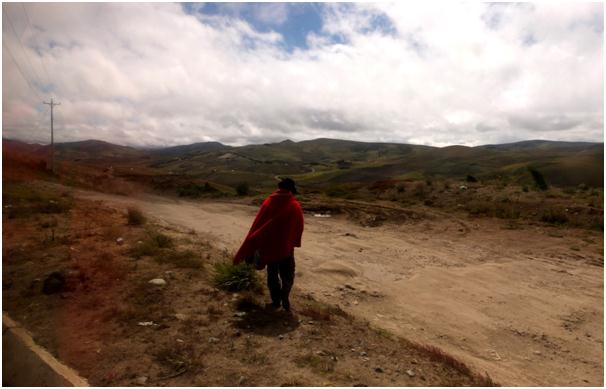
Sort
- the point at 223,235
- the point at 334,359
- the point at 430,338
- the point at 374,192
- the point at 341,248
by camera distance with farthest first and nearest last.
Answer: the point at 374,192, the point at 223,235, the point at 341,248, the point at 430,338, the point at 334,359

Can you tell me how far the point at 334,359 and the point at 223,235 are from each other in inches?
377

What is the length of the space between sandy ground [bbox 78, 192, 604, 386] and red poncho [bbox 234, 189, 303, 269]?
2.34 meters

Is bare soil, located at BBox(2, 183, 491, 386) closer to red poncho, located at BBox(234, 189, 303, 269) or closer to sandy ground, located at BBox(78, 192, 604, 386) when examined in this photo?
sandy ground, located at BBox(78, 192, 604, 386)

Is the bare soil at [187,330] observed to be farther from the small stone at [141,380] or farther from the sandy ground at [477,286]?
the sandy ground at [477,286]

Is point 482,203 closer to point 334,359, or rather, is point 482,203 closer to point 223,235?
point 223,235

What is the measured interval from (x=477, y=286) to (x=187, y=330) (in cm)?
728

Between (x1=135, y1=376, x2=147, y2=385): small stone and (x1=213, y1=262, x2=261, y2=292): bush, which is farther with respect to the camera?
(x1=213, y1=262, x2=261, y2=292): bush

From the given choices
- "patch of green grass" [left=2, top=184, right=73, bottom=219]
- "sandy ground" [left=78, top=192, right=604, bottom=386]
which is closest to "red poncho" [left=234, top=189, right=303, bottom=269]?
"sandy ground" [left=78, top=192, right=604, bottom=386]

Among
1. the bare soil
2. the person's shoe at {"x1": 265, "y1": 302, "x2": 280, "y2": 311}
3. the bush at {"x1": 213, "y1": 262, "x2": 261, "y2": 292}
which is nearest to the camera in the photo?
the bare soil

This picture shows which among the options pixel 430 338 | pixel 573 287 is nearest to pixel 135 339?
pixel 430 338

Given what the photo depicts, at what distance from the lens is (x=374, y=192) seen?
2764 centimetres

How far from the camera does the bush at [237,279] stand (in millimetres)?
6962

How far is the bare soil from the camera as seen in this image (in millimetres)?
4383

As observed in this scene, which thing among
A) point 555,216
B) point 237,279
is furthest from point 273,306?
point 555,216
